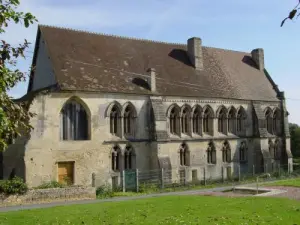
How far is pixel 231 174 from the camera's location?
121ft

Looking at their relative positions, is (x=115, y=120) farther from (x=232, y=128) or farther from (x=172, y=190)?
(x=232, y=128)

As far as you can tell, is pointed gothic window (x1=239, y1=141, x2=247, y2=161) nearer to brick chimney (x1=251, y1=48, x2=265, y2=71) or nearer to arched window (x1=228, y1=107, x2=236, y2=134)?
arched window (x1=228, y1=107, x2=236, y2=134)

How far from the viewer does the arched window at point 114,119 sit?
99.8ft

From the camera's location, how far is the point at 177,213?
657 inches

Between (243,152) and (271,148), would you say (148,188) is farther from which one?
(271,148)

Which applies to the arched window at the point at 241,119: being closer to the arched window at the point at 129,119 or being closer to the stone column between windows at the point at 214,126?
the stone column between windows at the point at 214,126

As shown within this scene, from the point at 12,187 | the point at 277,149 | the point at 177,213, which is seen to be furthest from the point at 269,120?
the point at 12,187

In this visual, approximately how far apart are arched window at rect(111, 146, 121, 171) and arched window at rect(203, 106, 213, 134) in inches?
364

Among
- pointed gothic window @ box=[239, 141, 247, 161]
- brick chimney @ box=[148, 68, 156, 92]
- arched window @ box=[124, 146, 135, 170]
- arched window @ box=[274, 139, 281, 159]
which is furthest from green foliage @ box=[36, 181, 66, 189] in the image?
arched window @ box=[274, 139, 281, 159]

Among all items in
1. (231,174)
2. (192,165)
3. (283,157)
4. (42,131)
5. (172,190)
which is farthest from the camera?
(283,157)

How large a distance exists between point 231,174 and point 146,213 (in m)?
21.4

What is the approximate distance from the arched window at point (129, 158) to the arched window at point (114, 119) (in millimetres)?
1630

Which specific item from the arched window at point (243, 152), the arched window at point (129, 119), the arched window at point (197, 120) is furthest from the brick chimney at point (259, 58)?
the arched window at point (129, 119)

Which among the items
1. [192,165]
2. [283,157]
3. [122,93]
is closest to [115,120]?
[122,93]
